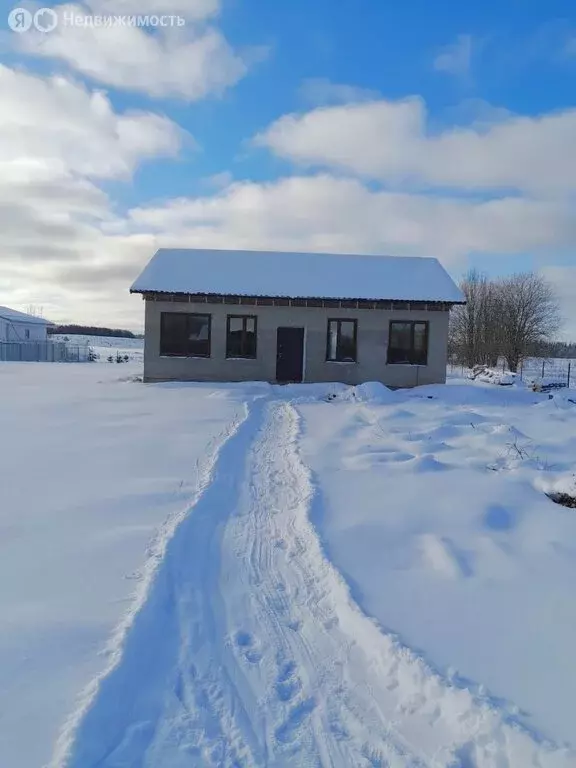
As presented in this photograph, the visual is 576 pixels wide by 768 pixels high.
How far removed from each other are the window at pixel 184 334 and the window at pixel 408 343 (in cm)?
631

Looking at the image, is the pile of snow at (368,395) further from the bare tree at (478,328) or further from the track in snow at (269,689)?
the bare tree at (478,328)

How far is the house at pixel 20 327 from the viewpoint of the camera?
4125 centimetres

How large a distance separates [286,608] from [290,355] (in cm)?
1420

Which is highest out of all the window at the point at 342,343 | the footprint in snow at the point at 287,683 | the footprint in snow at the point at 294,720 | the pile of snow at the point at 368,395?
the window at the point at 342,343

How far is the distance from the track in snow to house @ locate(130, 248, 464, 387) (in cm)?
1332

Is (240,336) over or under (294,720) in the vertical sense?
over

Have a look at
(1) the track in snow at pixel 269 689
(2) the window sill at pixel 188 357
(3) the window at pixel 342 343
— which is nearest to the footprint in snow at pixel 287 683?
(1) the track in snow at pixel 269 689

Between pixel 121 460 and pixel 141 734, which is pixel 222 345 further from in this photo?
pixel 141 734

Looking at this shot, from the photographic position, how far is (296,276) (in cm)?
1881

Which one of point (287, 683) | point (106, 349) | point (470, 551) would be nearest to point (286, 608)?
point (287, 683)

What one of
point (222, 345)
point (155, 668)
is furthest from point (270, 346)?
point (155, 668)

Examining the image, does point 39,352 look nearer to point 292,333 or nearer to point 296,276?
point 296,276

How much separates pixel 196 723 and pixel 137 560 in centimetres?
188

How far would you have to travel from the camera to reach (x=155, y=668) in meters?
3.06
